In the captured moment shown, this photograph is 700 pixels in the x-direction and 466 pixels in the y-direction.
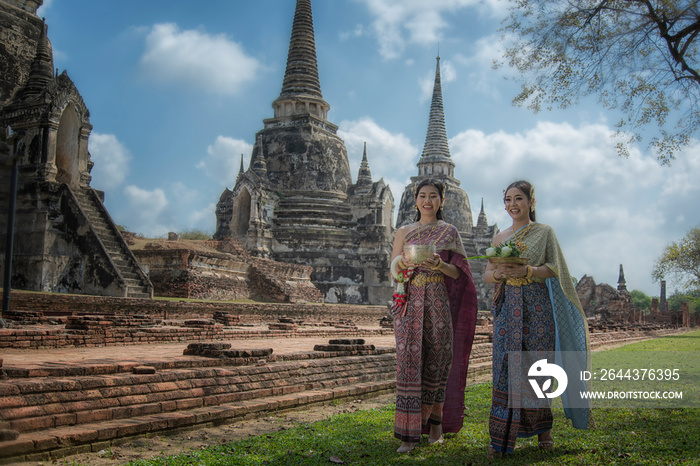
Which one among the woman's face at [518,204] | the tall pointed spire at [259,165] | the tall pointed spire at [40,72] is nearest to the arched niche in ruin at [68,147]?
the tall pointed spire at [40,72]

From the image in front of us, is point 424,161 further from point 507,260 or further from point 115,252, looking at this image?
point 507,260

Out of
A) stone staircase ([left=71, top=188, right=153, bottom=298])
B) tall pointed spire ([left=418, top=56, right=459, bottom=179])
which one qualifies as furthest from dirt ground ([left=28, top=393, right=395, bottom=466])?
tall pointed spire ([left=418, top=56, right=459, bottom=179])

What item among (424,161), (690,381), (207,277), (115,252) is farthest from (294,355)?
(424,161)

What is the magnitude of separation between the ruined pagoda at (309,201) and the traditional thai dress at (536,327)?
2262 centimetres

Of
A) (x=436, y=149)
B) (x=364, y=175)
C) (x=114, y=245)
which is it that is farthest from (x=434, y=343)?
(x=436, y=149)

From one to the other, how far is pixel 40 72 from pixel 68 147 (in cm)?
245

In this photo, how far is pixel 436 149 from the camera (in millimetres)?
44500

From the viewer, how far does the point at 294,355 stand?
763cm

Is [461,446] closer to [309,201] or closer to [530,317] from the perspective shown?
[530,317]

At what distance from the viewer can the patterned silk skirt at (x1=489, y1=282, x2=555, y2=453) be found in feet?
14.4

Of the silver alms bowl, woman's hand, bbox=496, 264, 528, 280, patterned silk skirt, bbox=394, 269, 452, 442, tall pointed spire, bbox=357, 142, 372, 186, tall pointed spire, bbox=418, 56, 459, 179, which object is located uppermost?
tall pointed spire, bbox=418, 56, 459, 179

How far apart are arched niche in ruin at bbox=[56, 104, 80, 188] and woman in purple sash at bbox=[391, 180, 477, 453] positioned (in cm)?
1485

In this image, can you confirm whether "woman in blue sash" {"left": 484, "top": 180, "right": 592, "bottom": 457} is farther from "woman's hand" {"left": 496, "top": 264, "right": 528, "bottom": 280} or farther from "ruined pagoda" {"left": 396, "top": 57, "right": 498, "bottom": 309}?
"ruined pagoda" {"left": 396, "top": 57, "right": 498, "bottom": 309}

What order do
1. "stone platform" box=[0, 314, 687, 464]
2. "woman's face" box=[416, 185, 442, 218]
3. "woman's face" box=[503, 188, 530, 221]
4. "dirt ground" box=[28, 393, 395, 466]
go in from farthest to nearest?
"woman's face" box=[416, 185, 442, 218] < "woman's face" box=[503, 188, 530, 221] < "stone platform" box=[0, 314, 687, 464] < "dirt ground" box=[28, 393, 395, 466]
